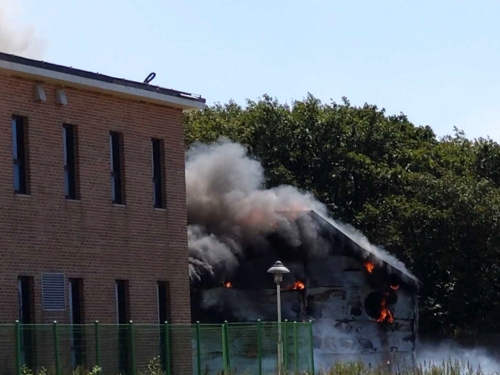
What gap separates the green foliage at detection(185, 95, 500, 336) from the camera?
153 ft

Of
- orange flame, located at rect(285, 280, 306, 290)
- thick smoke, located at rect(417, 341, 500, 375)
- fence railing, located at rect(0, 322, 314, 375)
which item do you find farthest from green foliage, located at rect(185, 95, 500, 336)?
fence railing, located at rect(0, 322, 314, 375)

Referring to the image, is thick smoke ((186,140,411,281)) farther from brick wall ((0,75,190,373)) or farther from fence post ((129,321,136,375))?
fence post ((129,321,136,375))

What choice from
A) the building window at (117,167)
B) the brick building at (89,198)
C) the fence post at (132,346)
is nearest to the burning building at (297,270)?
the brick building at (89,198)

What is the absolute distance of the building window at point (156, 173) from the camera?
30266 millimetres

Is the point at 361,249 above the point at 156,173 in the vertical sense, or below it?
below

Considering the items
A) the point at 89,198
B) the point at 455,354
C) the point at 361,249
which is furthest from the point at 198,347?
the point at 455,354

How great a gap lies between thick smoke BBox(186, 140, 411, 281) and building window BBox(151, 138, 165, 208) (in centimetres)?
721

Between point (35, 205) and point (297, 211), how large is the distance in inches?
614

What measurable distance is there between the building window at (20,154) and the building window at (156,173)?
Result: 14.5 feet

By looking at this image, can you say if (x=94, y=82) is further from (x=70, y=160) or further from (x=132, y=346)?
(x=132, y=346)

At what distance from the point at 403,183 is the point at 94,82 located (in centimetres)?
2457

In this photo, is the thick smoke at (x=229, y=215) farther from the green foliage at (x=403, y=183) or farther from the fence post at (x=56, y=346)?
the fence post at (x=56, y=346)

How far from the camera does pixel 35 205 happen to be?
2647 cm

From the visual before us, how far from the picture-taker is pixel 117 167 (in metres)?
29.0
